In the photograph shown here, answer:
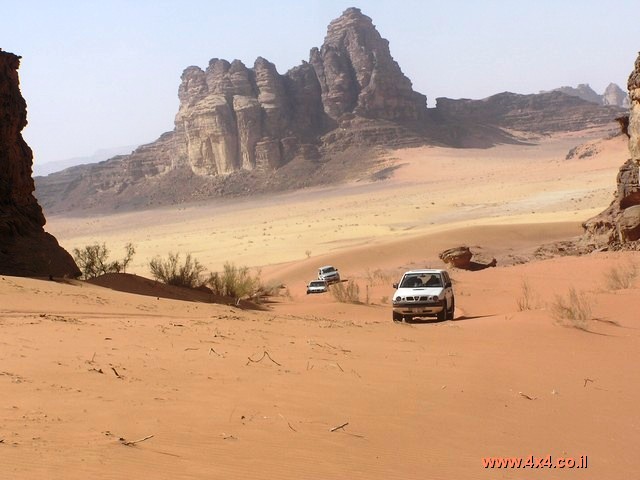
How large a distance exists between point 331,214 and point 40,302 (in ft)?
210

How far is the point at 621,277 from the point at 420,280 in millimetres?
6039

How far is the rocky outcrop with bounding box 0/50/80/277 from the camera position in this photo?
17203 mm

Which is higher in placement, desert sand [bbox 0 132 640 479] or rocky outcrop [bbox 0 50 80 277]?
rocky outcrop [bbox 0 50 80 277]

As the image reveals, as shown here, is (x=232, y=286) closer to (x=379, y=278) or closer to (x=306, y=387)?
(x=379, y=278)

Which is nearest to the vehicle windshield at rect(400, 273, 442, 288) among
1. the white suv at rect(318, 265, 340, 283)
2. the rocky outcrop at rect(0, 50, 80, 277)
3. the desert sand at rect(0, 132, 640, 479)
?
the desert sand at rect(0, 132, 640, 479)

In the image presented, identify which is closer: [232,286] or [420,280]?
[420,280]

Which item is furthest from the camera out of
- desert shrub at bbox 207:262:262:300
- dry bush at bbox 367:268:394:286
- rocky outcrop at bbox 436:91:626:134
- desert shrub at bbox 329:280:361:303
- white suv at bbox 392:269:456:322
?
rocky outcrop at bbox 436:91:626:134

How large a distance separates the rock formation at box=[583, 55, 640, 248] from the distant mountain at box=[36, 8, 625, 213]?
78759 millimetres

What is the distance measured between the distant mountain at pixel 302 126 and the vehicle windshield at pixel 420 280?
291 ft

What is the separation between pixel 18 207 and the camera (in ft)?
60.8

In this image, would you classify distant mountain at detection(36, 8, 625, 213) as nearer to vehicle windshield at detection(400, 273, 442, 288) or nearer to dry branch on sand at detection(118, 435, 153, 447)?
vehicle windshield at detection(400, 273, 442, 288)

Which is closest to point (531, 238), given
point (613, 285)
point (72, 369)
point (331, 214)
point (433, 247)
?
point (433, 247)

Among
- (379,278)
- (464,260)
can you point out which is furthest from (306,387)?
(464,260)

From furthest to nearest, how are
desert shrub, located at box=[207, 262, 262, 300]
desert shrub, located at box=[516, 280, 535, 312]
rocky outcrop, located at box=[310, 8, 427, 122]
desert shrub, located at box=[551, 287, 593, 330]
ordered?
rocky outcrop, located at box=[310, 8, 427, 122] < desert shrub, located at box=[207, 262, 262, 300] < desert shrub, located at box=[516, 280, 535, 312] < desert shrub, located at box=[551, 287, 593, 330]
